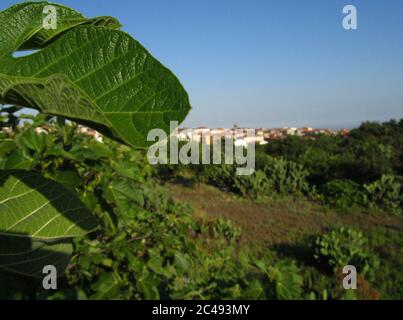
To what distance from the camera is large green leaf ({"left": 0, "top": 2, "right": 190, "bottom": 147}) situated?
21 cm

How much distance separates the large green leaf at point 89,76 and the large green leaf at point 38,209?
0.10 metres

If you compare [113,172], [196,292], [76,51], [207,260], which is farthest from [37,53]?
[207,260]

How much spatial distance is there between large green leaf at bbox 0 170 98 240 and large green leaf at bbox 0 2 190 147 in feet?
0.34

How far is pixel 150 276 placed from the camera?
1.84m

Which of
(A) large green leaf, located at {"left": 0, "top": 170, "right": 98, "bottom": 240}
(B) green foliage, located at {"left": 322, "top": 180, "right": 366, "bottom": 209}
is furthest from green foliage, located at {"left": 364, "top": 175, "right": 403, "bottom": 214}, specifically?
(A) large green leaf, located at {"left": 0, "top": 170, "right": 98, "bottom": 240}

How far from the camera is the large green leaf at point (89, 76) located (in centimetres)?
21

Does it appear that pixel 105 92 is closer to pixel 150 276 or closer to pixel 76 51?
pixel 76 51

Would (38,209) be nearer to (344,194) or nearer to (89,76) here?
(89,76)

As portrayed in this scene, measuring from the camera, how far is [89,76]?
0.25 m

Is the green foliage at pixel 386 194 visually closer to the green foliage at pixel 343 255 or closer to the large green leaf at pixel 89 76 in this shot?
the green foliage at pixel 343 255

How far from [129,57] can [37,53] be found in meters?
0.08

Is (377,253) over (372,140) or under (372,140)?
under

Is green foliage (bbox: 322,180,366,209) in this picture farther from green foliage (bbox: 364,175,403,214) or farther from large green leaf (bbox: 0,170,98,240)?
large green leaf (bbox: 0,170,98,240)

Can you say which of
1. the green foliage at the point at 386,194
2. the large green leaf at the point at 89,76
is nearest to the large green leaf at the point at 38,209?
the large green leaf at the point at 89,76
